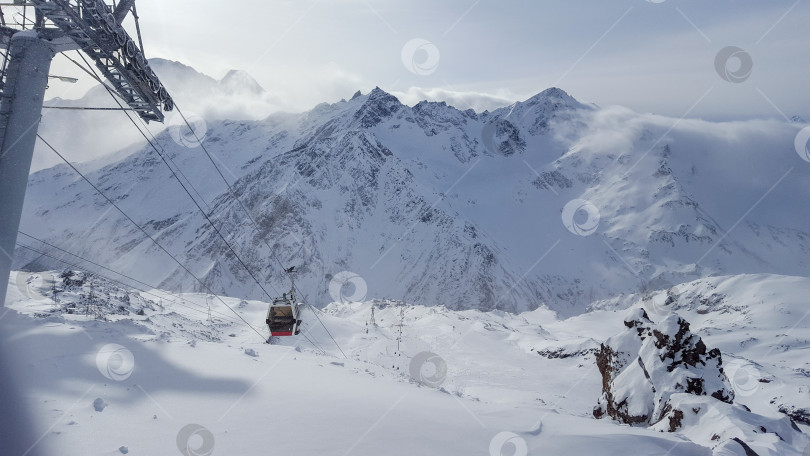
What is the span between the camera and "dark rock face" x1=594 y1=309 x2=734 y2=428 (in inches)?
733

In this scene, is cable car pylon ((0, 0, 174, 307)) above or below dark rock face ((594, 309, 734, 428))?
above

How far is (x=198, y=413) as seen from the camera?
8836 millimetres

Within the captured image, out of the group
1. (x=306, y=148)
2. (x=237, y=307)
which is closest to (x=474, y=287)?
(x=306, y=148)

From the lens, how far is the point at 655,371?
64.7ft

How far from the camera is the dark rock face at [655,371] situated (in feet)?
61.1

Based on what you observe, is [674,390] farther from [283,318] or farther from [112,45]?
[112,45]

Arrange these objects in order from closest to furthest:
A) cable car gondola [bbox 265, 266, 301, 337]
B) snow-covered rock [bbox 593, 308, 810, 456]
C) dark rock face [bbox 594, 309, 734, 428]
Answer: snow-covered rock [bbox 593, 308, 810, 456] → dark rock face [bbox 594, 309, 734, 428] → cable car gondola [bbox 265, 266, 301, 337]

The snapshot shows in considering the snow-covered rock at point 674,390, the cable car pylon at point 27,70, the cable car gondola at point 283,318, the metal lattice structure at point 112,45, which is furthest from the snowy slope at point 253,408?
the metal lattice structure at point 112,45

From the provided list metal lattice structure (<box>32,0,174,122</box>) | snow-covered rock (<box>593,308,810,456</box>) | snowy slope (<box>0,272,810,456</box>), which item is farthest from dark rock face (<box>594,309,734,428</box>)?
metal lattice structure (<box>32,0,174,122</box>)

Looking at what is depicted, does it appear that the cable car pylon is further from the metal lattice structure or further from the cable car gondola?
the cable car gondola

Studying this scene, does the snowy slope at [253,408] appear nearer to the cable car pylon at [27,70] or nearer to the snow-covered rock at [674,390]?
the snow-covered rock at [674,390]

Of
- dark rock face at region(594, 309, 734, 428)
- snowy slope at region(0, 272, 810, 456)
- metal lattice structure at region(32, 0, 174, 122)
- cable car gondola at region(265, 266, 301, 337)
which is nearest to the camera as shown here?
snowy slope at region(0, 272, 810, 456)

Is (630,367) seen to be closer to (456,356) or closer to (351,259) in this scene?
(456,356)

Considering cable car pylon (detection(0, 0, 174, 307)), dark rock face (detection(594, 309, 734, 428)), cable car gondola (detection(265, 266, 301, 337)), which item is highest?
cable car pylon (detection(0, 0, 174, 307))
